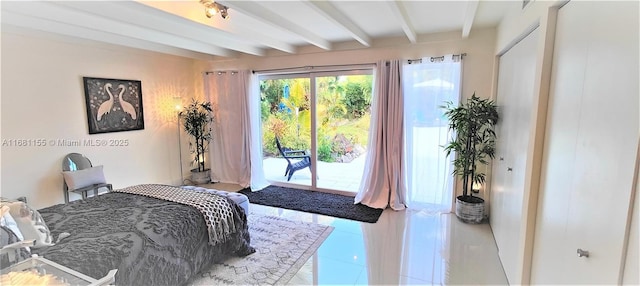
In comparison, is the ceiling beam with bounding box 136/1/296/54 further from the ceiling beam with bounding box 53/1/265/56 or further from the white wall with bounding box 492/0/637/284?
the white wall with bounding box 492/0/637/284

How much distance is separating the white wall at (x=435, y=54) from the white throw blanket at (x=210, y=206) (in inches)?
99.5

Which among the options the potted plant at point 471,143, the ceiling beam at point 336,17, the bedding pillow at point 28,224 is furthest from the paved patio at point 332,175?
the bedding pillow at point 28,224

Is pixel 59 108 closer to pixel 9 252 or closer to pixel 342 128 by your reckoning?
pixel 9 252

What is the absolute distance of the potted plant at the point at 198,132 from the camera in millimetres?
4973

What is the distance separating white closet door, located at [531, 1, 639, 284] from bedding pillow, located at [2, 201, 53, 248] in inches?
103

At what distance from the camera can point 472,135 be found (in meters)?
3.21

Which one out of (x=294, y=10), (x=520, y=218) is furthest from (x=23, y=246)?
(x=520, y=218)

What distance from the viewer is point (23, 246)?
1.35 meters

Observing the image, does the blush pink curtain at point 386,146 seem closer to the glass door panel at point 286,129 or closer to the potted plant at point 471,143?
the potted plant at point 471,143

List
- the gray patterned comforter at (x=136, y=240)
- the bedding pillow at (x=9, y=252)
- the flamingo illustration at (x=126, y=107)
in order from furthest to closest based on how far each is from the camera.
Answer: the flamingo illustration at (x=126, y=107)
the gray patterned comforter at (x=136, y=240)
the bedding pillow at (x=9, y=252)

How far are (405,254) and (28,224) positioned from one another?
2789 millimetres

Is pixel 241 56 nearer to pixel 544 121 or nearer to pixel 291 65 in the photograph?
pixel 291 65

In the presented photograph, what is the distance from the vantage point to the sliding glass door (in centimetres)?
430

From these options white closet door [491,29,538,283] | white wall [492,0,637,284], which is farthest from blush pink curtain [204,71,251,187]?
white wall [492,0,637,284]
